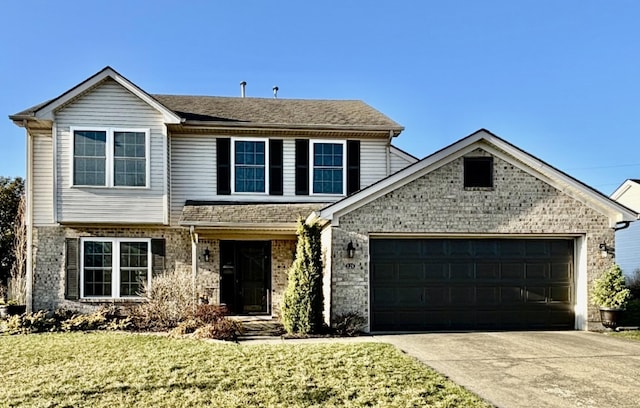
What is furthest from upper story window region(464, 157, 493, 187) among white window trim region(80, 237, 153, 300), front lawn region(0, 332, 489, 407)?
white window trim region(80, 237, 153, 300)

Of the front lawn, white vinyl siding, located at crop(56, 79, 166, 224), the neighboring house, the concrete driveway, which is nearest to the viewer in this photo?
the front lawn

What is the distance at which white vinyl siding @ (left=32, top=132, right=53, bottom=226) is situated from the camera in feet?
49.9

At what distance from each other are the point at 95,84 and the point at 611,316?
1425 cm

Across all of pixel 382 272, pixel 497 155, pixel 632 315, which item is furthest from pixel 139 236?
pixel 632 315

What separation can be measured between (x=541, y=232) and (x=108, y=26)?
11952mm

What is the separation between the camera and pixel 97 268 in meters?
15.2

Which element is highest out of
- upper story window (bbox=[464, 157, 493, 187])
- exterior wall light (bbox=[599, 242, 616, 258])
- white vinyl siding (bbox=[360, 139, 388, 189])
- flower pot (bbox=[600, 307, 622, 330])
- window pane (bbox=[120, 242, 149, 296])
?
white vinyl siding (bbox=[360, 139, 388, 189])

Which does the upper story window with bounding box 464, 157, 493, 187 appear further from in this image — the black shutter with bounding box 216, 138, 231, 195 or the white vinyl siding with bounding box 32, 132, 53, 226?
the white vinyl siding with bounding box 32, 132, 53, 226

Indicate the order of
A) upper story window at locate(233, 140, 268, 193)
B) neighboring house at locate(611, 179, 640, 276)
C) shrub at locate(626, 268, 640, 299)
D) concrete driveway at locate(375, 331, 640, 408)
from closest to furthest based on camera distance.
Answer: concrete driveway at locate(375, 331, 640, 408), upper story window at locate(233, 140, 268, 193), shrub at locate(626, 268, 640, 299), neighboring house at locate(611, 179, 640, 276)

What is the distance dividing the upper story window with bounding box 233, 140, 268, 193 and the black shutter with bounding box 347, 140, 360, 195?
2444 millimetres

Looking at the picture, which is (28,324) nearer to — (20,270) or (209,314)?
(20,270)

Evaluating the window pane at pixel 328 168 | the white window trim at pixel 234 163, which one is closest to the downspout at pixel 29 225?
the white window trim at pixel 234 163

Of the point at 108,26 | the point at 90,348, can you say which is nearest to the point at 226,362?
the point at 90,348

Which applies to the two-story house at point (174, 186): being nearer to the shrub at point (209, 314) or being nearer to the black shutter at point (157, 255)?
the black shutter at point (157, 255)
